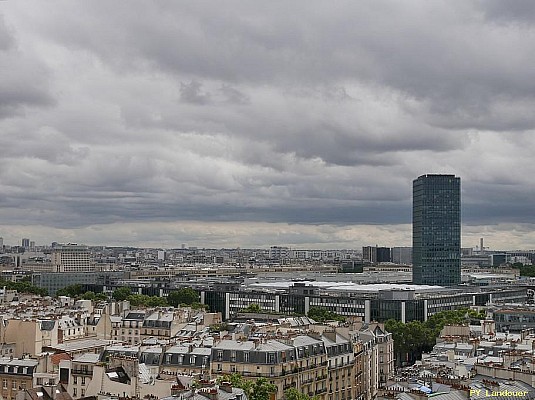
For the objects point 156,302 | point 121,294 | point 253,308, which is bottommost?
point 253,308

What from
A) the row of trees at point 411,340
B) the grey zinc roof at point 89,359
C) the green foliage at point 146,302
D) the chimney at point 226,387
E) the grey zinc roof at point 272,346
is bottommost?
the row of trees at point 411,340

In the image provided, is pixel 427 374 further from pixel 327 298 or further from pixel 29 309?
pixel 327 298

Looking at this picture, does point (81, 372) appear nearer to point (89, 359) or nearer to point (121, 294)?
point (89, 359)

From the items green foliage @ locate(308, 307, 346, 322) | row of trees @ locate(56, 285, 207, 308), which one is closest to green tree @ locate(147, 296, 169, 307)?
row of trees @ locate(56, 285, 207, 308)

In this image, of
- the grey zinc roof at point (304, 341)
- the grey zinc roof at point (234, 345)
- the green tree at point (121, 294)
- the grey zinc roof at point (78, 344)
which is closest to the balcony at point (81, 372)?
the grey zinc roof at point (234, 345)

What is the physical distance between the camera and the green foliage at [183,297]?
510 feet

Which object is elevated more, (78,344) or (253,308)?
(253,308)

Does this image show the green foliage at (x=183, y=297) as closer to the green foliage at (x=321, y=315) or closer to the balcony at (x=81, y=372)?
the green foliage at (x=321, y=315)

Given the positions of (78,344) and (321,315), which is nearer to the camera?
(78,344)

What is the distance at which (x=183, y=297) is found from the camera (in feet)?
516

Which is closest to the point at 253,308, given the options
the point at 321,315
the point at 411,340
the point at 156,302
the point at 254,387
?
the point at 156,302

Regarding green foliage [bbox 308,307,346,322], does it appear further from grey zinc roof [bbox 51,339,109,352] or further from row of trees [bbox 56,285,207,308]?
grey zinc roof [bbox 51,339,109,352]

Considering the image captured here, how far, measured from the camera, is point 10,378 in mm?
67562

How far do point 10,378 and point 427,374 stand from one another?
31333 millimetres
